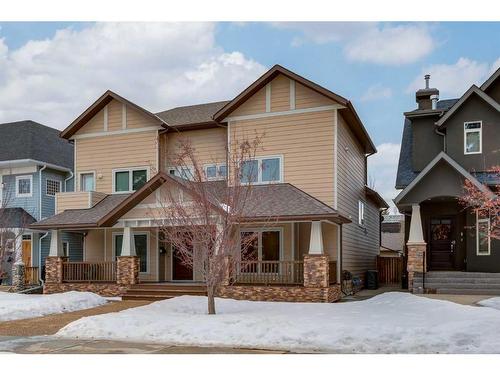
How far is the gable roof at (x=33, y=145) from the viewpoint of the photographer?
22953 millimetres

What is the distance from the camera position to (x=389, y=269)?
23.1 metres

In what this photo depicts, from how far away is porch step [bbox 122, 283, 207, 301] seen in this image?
52.5ft

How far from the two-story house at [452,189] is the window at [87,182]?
38.0 ft

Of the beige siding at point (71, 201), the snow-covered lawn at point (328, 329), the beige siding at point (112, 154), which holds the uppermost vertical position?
the beige siding at point (112, 154)

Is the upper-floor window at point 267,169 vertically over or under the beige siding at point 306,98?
under

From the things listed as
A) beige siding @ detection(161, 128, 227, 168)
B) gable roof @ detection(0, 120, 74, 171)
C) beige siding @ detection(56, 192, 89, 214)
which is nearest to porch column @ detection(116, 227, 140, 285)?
beige siding @ detection(56, 192, 89, 214)

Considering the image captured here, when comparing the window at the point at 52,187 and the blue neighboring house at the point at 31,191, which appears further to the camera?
the window at the point at 52,187

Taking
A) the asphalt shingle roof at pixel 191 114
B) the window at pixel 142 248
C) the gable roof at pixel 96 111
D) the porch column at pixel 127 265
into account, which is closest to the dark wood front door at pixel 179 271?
the window at pixel 142 248

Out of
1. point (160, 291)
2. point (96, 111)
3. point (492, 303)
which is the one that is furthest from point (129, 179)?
point (492, 303)

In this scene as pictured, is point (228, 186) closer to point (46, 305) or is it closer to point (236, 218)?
point (236, 218)

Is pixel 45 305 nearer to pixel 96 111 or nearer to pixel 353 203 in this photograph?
Answer: pixel 96 111

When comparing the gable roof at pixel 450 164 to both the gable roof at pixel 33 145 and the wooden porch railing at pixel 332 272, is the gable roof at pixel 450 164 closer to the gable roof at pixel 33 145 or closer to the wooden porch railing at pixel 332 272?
the wooden porch railing at pixel 332 272

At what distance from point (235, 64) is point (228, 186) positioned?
5233mm

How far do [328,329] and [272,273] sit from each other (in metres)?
6.83
